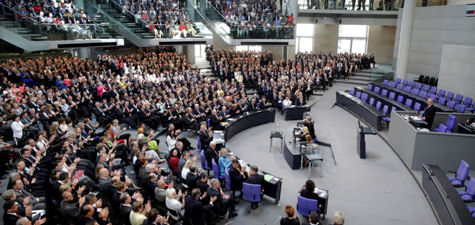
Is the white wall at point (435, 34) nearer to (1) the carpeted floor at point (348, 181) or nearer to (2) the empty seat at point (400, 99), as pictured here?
(2) the empty seat at point (400, 99)

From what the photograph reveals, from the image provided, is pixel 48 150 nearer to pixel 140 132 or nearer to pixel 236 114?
pixel 140 132

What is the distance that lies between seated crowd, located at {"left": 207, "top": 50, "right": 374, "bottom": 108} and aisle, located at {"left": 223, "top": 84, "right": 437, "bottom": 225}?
332 centimetres

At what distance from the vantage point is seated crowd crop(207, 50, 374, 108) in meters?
17.1

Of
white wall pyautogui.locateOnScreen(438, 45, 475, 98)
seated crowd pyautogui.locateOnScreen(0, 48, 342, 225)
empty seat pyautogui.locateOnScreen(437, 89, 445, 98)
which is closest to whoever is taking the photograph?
seated crowd pyautogui.locateOnScreen(0, 48, 342, 225)

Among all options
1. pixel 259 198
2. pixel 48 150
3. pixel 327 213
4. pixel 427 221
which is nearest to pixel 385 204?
pixel 427 221

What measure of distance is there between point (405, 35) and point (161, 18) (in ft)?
50.5

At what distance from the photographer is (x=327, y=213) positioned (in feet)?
25.6

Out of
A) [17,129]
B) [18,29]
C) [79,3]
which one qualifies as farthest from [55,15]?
[17,129]

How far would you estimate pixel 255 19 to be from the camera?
26312mm

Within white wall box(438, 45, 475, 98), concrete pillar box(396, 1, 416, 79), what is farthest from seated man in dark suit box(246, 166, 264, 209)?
concrete pillar box(396, 1, 416, 79)

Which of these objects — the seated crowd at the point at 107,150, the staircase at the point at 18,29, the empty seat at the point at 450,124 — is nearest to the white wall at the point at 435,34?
the seated crowd at the point at 107,150

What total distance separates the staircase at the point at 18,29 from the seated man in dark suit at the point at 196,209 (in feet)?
49.9

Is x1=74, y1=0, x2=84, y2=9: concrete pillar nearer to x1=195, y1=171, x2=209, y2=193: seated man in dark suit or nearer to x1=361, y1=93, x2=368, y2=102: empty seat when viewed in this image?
x1=361, y1=93, x2=368, y2=102: empty seat

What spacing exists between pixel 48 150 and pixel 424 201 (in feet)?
32.3
